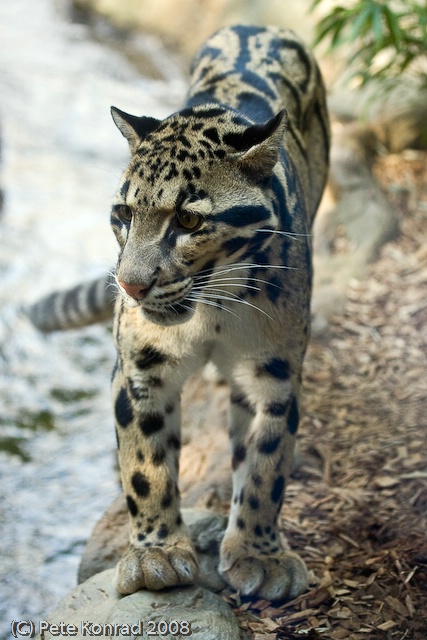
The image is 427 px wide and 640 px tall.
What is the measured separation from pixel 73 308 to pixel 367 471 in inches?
155

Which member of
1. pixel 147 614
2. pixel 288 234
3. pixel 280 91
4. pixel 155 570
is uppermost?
pixel 280 91

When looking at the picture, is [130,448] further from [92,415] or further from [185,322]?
[92,415]

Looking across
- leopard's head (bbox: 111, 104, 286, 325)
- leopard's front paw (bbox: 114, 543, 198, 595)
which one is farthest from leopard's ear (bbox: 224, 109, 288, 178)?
leopard's front paw (bbox: 114, 543, 198, 595)

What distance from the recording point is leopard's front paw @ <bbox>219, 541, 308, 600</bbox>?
15.2ft

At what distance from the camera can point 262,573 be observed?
4.66 metres

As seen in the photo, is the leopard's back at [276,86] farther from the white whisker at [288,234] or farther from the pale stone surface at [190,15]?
the pale stone surface at [190,15]

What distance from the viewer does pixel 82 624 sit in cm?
434

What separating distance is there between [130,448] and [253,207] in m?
1.52

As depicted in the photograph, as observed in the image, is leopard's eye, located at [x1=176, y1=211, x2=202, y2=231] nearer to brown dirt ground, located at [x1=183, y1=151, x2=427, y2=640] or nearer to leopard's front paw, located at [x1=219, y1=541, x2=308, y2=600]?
leopard's front paw, located at [x1=219, y1=541, x2=308, y2=600]

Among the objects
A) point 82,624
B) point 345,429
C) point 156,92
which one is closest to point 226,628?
point 82,624

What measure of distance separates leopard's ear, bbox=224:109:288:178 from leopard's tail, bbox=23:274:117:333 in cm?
454

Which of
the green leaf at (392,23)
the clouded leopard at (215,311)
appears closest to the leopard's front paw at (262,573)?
the clouded leopard at (215,311)

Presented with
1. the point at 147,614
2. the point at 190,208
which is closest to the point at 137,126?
the point at 190,208

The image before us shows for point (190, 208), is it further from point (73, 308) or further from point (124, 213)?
point (73, 308)
